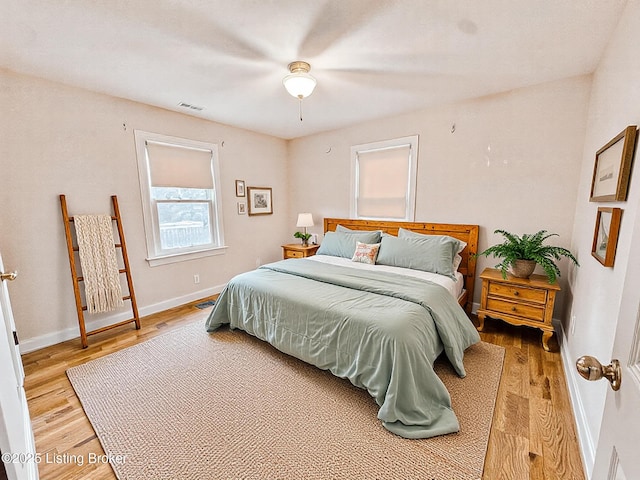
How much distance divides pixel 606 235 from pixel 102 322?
427 cm

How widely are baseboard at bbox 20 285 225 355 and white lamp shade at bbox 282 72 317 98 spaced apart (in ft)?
9.49

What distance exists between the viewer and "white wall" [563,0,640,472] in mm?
1316

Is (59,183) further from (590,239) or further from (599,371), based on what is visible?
(590,239)

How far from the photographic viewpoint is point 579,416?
5.20ft

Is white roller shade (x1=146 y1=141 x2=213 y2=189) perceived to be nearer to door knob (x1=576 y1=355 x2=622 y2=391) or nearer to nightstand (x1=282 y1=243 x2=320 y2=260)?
nightstand (x1=282 y1=243 x2=320 y2=260)

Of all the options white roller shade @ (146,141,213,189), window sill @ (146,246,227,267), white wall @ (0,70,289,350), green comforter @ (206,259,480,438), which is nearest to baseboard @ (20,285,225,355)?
white wall @ (0,70,289,350)

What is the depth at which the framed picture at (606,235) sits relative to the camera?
141cm

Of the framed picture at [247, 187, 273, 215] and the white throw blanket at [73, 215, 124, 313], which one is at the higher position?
the framed picture at [247, 187, 273, 215]

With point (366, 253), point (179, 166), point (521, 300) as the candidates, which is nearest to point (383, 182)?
point (366, 253)

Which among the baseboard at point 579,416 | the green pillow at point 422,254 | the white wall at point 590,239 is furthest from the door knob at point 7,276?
the green pillow at point 422,254

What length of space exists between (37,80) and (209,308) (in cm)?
272

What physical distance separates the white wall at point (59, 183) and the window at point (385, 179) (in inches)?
85.9

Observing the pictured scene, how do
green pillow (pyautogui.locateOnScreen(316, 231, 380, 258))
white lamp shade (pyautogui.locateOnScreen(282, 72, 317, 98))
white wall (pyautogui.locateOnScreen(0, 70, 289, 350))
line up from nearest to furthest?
white lamp shade (pyautogui.locateOnScreen(282, 72, 317, 98)), white wall (pyautogui.locateOnScreen(0, 70, 289, 350)), green pillow (pyautogui.locateOnScreen(316, 231, 380, 258))

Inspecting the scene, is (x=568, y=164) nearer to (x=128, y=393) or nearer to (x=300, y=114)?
(x=300, y=114)
